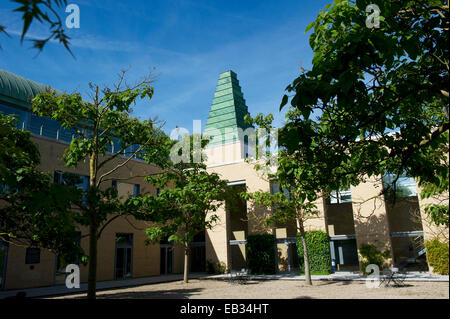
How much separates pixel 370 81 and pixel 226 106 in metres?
67.0

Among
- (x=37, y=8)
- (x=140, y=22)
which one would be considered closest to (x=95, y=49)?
(x=140, y=22)

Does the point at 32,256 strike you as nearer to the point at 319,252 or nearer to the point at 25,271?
the point at 25,271

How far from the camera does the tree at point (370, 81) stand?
2.72 metres

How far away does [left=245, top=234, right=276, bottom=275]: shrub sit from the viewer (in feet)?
73.1

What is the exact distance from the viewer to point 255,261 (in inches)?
894

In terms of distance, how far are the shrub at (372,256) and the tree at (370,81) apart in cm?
1634

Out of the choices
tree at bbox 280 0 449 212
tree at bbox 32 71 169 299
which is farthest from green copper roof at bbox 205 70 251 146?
tree at bbox 280 0 449 212

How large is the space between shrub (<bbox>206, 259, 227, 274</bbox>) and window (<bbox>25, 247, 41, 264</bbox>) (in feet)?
36.9

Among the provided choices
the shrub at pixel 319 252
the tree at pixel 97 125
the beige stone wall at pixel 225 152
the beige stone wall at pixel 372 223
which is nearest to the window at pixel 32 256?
the tree at pixel 97 125

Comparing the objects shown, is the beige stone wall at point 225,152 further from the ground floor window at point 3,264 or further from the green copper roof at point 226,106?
the ground floor window at point 3,264

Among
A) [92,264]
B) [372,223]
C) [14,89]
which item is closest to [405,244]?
[372,223]
